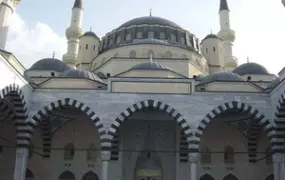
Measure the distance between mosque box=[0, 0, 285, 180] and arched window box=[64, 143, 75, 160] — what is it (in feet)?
0.13

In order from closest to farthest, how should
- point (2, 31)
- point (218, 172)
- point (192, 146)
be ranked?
point (192, 146), point (2, 31), point (218, 172)

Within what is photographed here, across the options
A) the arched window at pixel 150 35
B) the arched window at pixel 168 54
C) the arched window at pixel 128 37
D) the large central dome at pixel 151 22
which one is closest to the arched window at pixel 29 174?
the arched window at pixel 168 54

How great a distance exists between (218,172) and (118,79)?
5.48m

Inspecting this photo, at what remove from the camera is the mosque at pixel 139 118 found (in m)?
12.2

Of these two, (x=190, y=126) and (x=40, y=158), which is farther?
(x=40, y=158)

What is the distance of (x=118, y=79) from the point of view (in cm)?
1281

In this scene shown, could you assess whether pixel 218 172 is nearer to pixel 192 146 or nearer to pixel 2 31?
pixel 192 146

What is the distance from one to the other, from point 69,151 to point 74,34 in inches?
357

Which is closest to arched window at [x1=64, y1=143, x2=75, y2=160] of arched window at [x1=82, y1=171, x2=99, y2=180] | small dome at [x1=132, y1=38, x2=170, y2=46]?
arched window at [x1=82, y1=171, x2=99, y2=180]

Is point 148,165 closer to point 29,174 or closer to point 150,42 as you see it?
point 29,174

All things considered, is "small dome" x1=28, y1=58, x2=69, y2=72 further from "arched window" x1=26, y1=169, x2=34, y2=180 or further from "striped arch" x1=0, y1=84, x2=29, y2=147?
"striped arch" x1=0, y1=84, x2=29, y2=147

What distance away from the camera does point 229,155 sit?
14664 millimetres

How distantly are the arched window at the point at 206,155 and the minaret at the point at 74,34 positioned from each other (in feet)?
32.5

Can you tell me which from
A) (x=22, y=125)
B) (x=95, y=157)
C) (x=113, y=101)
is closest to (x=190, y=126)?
(x=113, y=101)
